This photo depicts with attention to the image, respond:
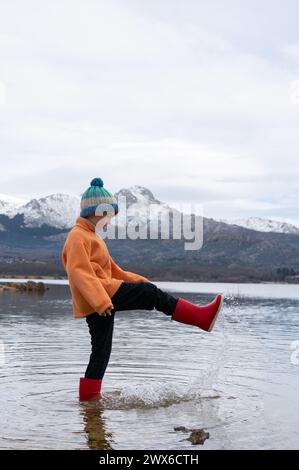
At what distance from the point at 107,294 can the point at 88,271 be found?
321 millimetres

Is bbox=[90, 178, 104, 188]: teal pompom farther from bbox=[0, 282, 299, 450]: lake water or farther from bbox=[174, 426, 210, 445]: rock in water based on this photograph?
bbox=[174, 426, 210, 445]: rock in water

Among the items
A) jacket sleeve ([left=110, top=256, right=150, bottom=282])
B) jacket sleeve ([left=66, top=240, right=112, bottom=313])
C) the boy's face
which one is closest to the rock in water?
jacket sleeve ([left=66, top=240, right=112, bottom=313])

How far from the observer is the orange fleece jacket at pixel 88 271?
7.29m

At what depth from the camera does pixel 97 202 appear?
7906 mm

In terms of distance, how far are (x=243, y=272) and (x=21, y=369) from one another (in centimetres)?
18806

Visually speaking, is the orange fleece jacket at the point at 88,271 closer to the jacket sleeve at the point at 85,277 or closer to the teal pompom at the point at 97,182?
the jacket sleeve at the point at 85,277

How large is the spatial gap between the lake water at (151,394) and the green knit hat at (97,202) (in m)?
2.10

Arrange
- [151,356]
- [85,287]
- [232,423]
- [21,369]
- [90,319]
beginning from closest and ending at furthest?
[232,423] → [85,287] → [90,319] → [21,369] → [151,356]

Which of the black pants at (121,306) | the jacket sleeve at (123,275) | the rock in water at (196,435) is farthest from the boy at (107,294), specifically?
the rock in water at (196,435)

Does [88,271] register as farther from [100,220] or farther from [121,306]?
[100,220]

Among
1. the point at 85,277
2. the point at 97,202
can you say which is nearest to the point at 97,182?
the point at 97,202
